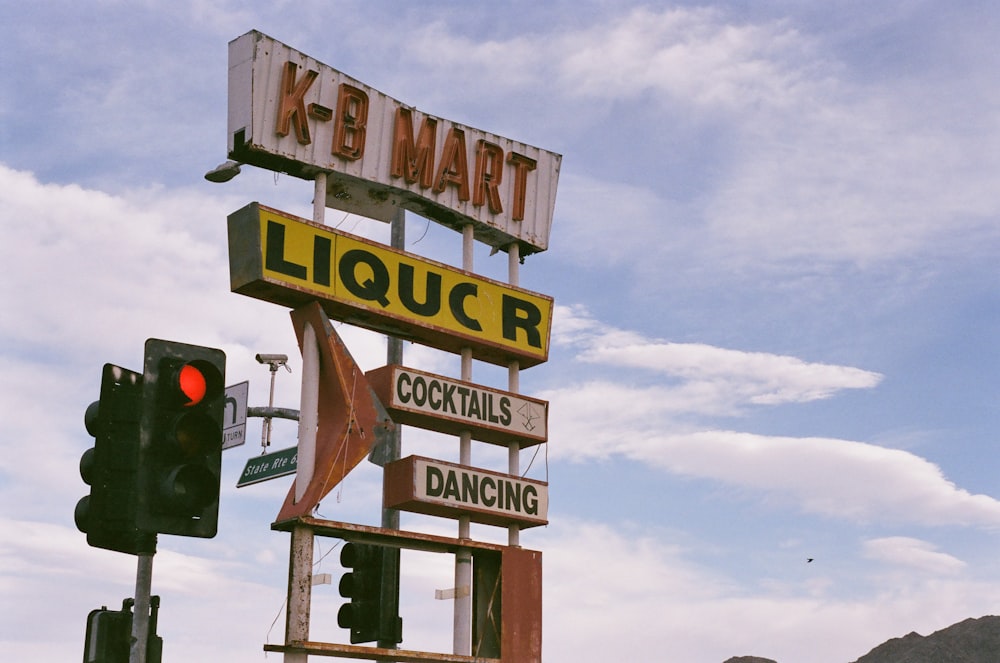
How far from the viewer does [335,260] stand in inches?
763

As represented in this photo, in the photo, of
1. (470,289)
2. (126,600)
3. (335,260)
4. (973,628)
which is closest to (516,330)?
(470,289)

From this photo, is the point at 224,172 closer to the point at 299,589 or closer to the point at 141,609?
the point at 299,589

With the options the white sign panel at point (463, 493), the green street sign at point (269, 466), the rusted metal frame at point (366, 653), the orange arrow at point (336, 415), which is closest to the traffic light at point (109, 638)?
the rusted metal frame at point (366, 653)

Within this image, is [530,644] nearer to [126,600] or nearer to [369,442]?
[369,442]

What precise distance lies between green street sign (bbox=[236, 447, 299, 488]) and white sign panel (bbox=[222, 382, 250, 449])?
44cm

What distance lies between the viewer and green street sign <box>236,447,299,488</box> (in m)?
19.5

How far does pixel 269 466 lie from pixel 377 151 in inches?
214

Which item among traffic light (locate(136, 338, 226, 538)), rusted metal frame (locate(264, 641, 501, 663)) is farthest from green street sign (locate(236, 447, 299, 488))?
traffic light (locate(136, 338, 226, 538))

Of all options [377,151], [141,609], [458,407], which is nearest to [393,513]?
[458,407]

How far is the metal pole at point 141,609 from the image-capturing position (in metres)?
8.11

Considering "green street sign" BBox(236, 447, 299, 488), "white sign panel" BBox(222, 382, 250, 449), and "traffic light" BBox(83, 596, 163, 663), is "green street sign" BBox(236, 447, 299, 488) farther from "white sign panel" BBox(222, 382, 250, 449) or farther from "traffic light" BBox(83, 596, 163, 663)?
"traffic light" BBox(83, 596, 163, 663)

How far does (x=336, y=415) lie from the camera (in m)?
19.0

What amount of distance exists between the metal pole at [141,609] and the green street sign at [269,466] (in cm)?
1064

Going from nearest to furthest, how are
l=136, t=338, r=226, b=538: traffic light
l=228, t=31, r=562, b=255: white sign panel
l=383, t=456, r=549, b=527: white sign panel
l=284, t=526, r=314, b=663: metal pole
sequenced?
l=136, t=338, r=226, b=538: traffic light → l=284, t=526, r=314, b=663: metal pole → l=228, t=31, r=562, b=255: white sign panel → l=383, t=456, r=549, b=527: white sign panel
